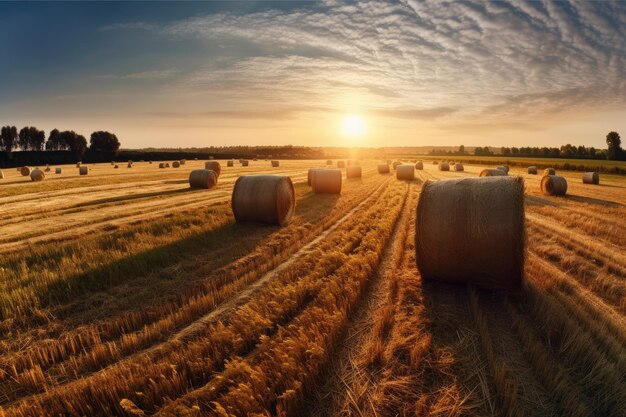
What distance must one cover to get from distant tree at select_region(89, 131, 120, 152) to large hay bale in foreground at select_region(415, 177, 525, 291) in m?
108

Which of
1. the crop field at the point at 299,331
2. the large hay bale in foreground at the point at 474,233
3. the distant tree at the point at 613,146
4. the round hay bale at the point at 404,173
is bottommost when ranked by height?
the crop field at the point at 299,331

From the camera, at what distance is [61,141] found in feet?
319

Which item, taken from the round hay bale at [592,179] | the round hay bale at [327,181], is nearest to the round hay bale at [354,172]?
the round hay bale at [327,181]

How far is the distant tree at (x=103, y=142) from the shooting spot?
9462 cm

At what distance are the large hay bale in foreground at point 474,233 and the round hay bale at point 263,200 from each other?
20.3ft

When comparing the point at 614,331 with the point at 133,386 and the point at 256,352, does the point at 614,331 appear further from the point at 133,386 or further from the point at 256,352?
the point at 133,386

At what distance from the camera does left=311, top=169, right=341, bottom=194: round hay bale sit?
1989cm

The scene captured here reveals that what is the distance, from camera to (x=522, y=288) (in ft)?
18.5

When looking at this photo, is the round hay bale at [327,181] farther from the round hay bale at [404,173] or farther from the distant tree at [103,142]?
the distant tree at [103,142]

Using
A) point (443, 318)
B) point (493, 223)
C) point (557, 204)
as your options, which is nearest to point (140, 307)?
point (443, 318)

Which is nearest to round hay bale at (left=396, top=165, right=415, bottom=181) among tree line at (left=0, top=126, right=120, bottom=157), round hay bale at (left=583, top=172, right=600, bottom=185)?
round hay bale at (left=583, top=172, right=600, bottom=185)

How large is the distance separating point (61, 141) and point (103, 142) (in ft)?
45.0

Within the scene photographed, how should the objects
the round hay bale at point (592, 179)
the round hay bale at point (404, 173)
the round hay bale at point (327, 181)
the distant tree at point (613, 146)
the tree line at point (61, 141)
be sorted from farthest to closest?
1. the tree line at point (61, 141)
2. the distant tree at point (613, 146)
3. the round hay bale at point (404, 173)
4. the round hay bale at point (592, 179)
5. the round hay bale at point (327, 181)

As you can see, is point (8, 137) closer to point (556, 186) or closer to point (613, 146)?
point (556, 186)
